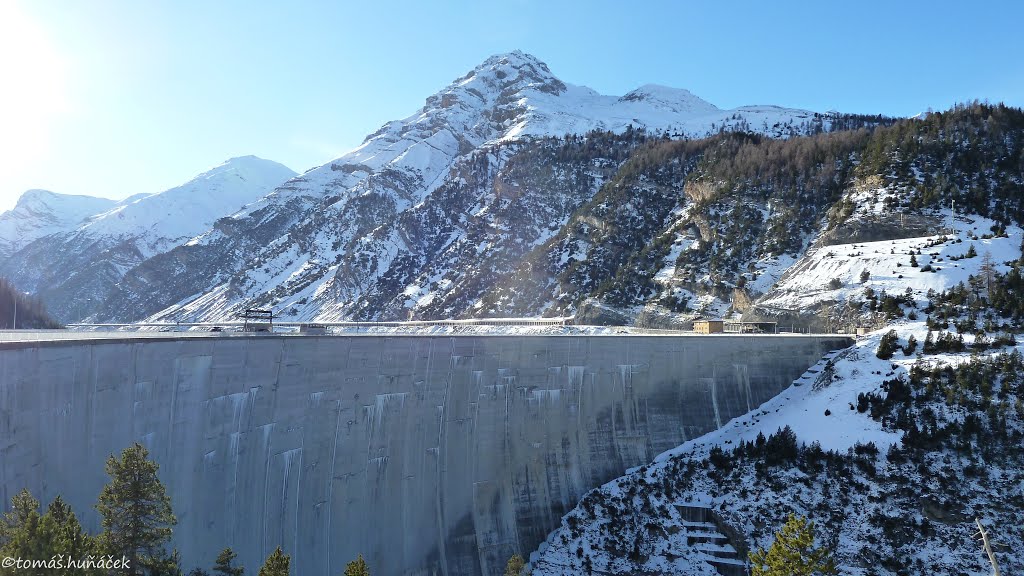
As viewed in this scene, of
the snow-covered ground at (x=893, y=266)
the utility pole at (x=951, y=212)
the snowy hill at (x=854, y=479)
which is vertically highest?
the utility pole at (x=951, y=212)

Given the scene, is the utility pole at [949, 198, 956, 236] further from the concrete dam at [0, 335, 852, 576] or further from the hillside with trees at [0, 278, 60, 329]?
the hillside with trees at [0, 278, 60, 329]

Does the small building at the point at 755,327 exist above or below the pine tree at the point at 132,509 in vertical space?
above

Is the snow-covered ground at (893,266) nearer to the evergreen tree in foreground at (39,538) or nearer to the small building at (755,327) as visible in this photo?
the small building at (755,327)

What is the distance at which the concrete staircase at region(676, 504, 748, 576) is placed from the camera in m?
30.7

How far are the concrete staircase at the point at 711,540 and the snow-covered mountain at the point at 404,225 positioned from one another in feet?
221

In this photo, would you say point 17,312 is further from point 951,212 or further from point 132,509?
point 951,212

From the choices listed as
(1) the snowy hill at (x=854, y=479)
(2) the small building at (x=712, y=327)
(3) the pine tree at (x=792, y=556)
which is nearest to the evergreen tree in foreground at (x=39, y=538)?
(3) the pine tree at (x=792, y=556)

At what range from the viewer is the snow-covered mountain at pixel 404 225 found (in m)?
122

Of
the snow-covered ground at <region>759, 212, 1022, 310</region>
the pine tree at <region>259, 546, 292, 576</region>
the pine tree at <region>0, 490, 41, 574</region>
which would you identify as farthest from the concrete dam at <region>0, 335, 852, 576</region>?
the snow-covered ground at <region>759, 212, 1022, 310</region>

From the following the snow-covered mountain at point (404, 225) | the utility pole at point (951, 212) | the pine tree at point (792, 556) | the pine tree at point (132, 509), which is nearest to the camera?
the pine tree at point (132, 509)

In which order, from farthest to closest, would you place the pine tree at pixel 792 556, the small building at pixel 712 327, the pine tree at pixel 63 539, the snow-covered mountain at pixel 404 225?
1. the snow-covered mountain at pixel 404 225
2. the small building at pixel 712 327
3. the pine tree at pixel 792 556
4. the pine tree at pixel 63 539

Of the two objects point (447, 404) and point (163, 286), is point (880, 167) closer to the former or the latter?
point (447, 404)

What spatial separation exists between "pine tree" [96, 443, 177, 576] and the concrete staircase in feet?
82.4

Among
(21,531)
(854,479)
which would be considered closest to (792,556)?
(854,479)
